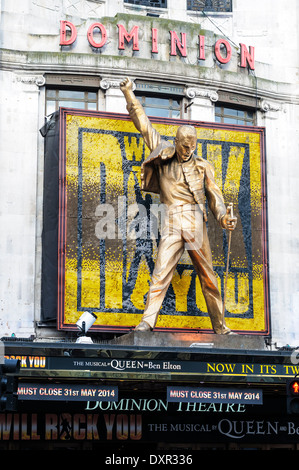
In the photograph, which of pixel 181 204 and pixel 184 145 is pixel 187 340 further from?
pixel 184 145

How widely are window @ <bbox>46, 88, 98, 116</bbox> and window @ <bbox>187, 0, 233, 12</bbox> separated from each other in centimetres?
454

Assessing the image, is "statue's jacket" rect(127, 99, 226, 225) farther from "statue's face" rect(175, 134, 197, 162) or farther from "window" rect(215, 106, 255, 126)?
"window" rect(215, 106, 255, 126)

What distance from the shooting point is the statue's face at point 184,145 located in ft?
80.5

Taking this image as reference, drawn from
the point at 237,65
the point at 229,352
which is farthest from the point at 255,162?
the point at 229,352

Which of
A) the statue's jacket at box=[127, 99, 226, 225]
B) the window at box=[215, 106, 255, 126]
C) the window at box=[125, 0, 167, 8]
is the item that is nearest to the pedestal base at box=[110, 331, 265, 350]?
the statue's jacket at box=[127, 99, 226, 225]

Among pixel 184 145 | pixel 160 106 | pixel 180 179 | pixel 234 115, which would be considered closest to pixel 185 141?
pixel 184 145

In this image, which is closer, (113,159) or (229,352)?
(229,352)

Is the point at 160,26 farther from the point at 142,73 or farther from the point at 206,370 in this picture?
the point at 206,370

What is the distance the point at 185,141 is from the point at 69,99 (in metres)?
4.59

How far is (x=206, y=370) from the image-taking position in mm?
22562

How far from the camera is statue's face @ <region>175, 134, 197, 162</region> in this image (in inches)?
966

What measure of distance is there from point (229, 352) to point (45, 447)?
5095 millimetres

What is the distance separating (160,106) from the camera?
28406 mm

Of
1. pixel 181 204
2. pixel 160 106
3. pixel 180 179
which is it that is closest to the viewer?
pixel 181 204
